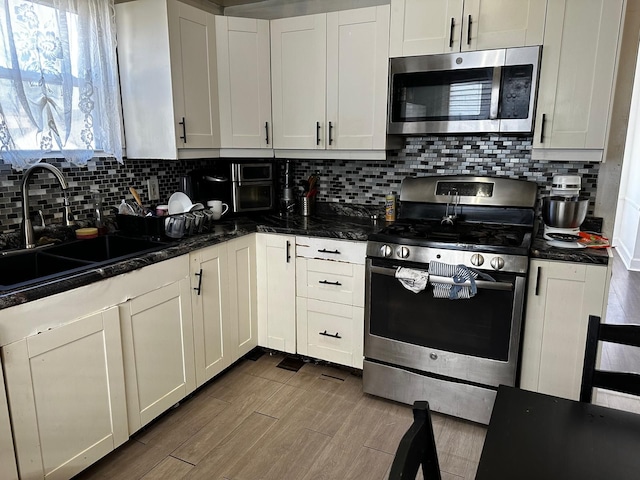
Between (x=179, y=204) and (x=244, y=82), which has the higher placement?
(x=244, y=82)

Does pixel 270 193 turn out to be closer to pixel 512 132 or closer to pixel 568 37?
pixel 512 132

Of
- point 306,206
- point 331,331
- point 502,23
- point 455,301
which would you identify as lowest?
point 331,331

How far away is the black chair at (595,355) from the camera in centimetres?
121

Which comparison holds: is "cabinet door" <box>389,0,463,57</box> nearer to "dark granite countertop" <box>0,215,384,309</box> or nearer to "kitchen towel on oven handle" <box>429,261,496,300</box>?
"dark granite countertop" <box>0,215,384,309</box>

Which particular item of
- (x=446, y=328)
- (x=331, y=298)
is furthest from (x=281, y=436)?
(x=446, y=328)

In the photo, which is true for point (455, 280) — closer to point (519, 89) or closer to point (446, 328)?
point (446, 328)

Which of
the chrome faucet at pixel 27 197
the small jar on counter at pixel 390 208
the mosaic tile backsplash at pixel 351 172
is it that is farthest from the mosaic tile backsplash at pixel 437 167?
the chrome faucet at pixel 27 197

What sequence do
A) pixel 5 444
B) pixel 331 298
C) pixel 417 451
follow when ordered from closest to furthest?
pixel 417 451 < pixel 5 444 < pixel 331 298

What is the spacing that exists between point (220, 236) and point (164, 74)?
0.90 metres

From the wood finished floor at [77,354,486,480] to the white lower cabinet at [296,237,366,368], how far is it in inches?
7.6

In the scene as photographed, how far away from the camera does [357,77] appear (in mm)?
2588

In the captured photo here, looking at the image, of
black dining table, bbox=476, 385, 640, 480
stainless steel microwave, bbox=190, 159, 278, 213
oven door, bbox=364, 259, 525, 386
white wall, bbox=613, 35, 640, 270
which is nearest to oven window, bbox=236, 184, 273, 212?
stainless steel microwave, bbox=190, 159, 278, 213

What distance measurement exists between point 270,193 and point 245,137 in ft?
1.34

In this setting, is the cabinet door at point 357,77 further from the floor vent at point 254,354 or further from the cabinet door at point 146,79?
the floor vent at point 254,354
